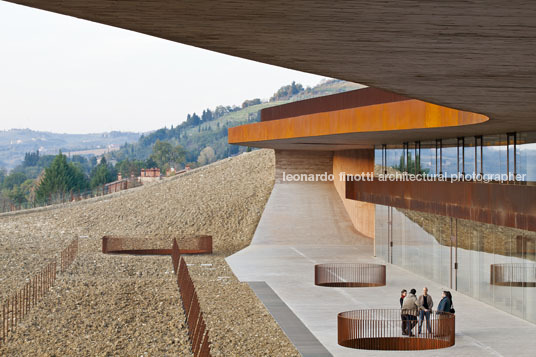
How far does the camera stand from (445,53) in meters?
8.32

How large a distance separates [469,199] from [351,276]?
9.76m

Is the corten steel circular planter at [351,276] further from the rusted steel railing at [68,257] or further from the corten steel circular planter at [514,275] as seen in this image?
the rusted steel railing at [68,257]

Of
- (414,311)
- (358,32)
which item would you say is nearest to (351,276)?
(414,311)

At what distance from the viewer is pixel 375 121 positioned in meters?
26.7

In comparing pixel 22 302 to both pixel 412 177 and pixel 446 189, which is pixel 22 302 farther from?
pixel 412 177

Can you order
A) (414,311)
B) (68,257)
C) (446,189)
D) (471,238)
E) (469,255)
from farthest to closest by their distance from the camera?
(68,257) < (469,255) < (471,238) < (446,189) < (414,311)

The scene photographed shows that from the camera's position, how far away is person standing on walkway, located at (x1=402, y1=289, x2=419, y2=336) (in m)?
18.9

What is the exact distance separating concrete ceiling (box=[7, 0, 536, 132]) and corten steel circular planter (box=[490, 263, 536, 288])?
1237 cm

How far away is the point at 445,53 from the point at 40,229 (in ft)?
157

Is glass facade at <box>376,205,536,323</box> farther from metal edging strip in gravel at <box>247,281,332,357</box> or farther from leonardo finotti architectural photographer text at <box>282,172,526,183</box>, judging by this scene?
metal edging strip in gravel at <box>247,281,332,357</box>

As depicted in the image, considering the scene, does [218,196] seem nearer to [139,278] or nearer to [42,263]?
[42,263]

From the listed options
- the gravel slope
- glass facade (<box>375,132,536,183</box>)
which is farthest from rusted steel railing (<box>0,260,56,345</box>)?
glass facade (<box>375,132,536,183</box>)

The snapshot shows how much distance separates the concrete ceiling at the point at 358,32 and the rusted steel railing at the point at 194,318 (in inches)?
283

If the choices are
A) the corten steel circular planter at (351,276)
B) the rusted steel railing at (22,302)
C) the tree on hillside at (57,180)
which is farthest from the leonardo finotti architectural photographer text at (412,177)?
the tree on hillside at (57,180)
